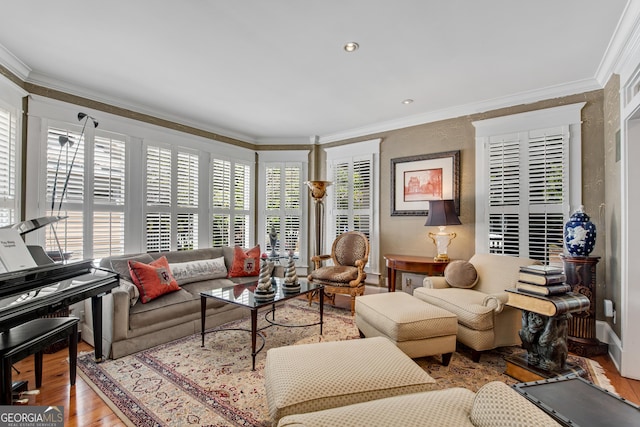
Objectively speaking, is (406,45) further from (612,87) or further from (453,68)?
(612,87)

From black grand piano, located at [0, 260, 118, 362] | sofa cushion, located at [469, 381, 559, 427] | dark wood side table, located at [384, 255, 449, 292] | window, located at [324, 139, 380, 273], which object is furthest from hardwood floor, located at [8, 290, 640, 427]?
window, located at [324, 139, 380, 273]

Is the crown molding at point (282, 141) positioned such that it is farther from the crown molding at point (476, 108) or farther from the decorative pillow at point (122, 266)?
the decorative pillow at point (122, 266)

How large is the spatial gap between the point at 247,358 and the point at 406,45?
2.99 metres

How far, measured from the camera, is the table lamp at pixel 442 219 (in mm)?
3703

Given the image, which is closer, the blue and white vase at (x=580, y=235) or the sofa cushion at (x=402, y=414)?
the sofa cushion at (x=402, y=414)

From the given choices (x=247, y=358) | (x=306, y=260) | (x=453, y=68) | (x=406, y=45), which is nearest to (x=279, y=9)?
(x=406, y=45)

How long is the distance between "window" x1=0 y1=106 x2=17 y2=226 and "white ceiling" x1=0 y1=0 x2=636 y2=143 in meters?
0.50

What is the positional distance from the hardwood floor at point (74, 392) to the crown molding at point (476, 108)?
2.70 meters

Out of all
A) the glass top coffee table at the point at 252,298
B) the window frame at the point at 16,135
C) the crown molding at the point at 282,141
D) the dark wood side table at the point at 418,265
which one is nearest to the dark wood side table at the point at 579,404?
the glass top coffee table at the point at 252,298

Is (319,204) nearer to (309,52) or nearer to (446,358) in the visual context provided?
(309,52)

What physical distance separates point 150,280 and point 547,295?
A: 3398mm

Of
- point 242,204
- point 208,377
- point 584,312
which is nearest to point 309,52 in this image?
point 208,377

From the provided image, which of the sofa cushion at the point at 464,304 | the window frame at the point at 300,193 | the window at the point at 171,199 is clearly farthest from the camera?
the window frame at the point at 300,193

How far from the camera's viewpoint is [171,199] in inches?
167
